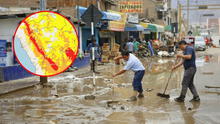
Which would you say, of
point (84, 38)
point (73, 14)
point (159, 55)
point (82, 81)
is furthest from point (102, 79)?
point (159, 55)

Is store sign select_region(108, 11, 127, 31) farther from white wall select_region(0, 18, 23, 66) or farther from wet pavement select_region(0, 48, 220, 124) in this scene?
wet pavement select_region(0, 48, 220, 124)

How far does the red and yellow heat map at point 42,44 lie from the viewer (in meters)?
10.4

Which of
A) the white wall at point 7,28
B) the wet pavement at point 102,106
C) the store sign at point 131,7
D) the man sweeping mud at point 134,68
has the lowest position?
the wet pavement at point 102,106

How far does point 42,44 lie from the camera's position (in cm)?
1045

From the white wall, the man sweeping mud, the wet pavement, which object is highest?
the white wall

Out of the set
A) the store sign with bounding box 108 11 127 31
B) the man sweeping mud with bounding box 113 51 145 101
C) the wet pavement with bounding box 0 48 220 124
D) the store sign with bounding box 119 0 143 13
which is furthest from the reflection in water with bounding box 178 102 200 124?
the store sign with bounding box 119 0 143 13

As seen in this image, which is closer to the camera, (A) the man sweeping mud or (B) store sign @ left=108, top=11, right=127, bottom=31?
(A) the man sweeping mud

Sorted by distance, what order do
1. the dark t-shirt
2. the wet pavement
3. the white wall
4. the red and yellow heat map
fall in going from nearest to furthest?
1. the wet pavement
2. the dark t-shirt
3. the red and yellow heat map
4. the white wall

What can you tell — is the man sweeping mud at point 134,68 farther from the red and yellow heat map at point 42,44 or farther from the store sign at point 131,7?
the store sign at point 131,7

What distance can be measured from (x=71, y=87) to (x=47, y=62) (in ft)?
7.32

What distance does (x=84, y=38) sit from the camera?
26281 millimetres

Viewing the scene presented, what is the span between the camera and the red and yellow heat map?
34.0ft

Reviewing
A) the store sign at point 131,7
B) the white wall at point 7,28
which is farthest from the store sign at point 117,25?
the white wall at point 7,28

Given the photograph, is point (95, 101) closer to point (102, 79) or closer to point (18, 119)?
point (18, 119)
